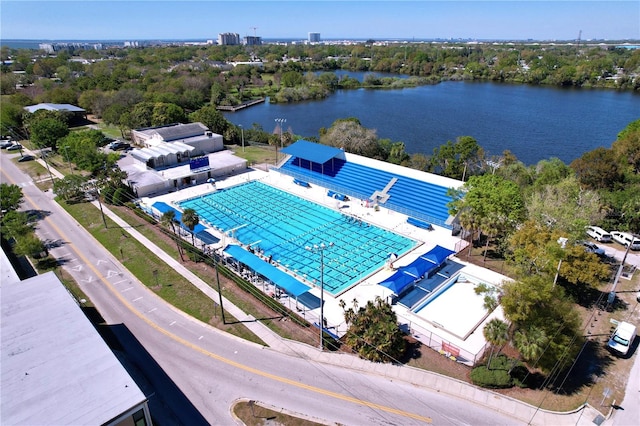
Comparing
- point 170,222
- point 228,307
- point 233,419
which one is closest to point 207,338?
point 228,307

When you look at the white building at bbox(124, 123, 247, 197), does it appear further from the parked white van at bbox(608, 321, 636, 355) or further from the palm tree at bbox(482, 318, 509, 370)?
the parked white van at bbox(608, 321, 636, 355)

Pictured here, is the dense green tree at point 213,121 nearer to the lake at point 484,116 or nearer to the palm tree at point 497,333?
the lake at point 484,116

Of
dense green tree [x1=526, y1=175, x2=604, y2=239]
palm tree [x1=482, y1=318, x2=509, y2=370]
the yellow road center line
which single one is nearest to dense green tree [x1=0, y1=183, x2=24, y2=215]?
the yellow road center line

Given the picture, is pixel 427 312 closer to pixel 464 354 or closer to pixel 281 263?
pixel 464 354

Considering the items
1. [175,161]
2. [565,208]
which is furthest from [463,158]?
[175,161]

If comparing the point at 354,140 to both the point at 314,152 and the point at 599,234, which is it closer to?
the point at 314,152

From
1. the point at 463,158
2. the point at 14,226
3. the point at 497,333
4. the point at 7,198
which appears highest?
the point at 463,158

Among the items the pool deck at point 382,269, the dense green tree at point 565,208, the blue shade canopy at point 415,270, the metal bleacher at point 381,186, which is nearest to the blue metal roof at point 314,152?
the metal bleacher at point 381,186
